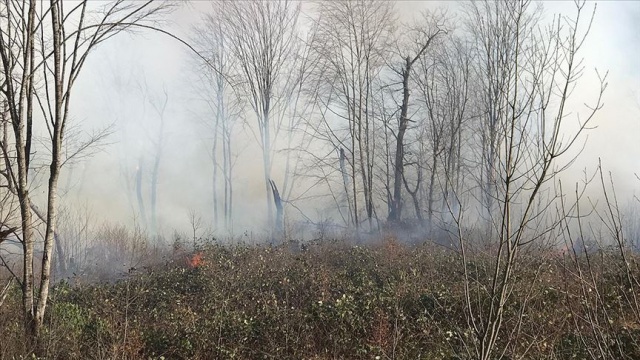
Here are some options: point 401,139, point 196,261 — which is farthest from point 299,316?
point 401,139

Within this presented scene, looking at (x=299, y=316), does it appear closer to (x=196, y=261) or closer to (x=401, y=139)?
(x=196, y=261)

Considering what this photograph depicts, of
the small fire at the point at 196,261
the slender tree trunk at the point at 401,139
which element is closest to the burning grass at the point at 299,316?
the small fire at the point at 196,261

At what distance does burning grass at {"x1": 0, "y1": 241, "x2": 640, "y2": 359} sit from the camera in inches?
256

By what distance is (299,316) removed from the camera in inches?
300

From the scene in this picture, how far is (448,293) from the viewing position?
799cm

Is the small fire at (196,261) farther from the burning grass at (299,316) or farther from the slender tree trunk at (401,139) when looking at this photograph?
the slender tree trunk at (401,139)

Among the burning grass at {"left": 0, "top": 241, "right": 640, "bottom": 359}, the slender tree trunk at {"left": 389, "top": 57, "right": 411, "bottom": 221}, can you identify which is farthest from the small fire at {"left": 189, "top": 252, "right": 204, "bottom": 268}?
the slender tree trunk at {"left": 389, "top": 57, "right": 411, "bottom": 221}

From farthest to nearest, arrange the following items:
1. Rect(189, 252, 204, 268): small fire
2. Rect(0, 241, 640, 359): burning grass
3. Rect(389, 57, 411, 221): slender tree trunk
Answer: Rect(389, 57, 411, 221): slender tree trunk
Rect(189, 252, 204, 268): small fire
Rect(0, 241, 640, 359): burning grass

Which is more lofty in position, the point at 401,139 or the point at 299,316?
the point at 401,139

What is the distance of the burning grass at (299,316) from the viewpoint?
6.50 metres

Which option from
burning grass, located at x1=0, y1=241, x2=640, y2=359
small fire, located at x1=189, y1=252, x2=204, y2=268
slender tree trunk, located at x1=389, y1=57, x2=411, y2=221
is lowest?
burning grass, located at x1=0, y1=241, x2=640, y2=359

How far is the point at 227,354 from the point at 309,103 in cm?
1723

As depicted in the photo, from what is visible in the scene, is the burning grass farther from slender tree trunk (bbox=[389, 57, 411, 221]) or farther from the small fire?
slender tree trunk (bbox=[389, 57, 411, 221])

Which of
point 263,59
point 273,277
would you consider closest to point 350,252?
point 273,277
